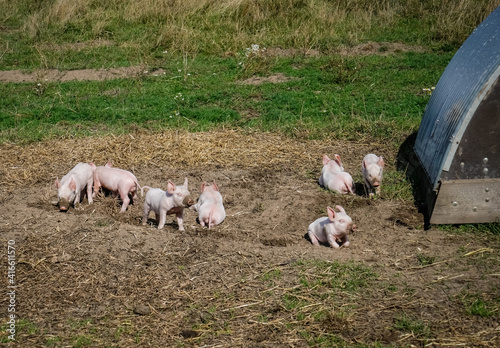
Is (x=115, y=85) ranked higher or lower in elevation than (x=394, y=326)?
lower

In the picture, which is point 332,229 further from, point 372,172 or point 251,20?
point 251,20

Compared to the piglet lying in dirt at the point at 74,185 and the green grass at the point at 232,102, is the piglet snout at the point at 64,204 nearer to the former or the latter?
the piglet lying in dirt at the point at 74,185

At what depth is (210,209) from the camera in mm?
6348

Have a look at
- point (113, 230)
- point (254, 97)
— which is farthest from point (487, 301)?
point (254, 97)

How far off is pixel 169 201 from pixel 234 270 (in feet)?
3.68

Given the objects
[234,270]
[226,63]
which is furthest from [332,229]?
[226,63]

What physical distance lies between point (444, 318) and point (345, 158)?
12.5 feet

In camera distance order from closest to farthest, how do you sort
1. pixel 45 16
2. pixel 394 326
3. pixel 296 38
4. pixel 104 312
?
pixel 394 326 → pixel 104 312 → pixel 296 38 → pixel 45 16


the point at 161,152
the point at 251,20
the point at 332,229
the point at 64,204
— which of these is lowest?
the point at 251,20

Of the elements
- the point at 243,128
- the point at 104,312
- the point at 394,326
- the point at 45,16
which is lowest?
the point at 45,16

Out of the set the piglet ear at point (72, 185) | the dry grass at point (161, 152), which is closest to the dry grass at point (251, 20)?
the dry grass at point (161, 152)

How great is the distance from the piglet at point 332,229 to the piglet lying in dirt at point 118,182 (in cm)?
219

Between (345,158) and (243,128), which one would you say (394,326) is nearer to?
(345,158)

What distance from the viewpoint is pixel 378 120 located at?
926cm
